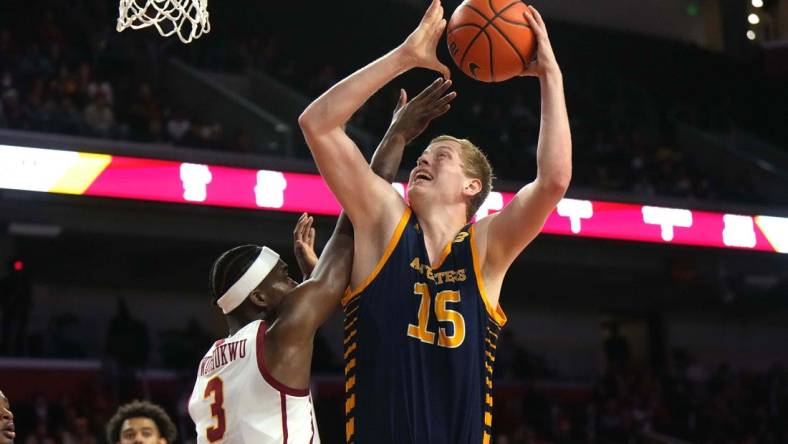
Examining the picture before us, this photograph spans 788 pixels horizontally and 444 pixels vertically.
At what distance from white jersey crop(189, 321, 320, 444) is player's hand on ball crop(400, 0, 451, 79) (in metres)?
1.05

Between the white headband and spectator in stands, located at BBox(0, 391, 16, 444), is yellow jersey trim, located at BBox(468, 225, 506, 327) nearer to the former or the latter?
the white headband

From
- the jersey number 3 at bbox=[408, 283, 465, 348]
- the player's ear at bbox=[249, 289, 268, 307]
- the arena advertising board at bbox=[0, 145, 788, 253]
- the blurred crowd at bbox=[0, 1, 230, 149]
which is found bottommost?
the jersey number 3 at bbox=[408, 283, 465, 348]

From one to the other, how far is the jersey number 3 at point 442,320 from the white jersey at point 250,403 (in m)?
0.59

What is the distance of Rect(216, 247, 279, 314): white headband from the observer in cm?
425

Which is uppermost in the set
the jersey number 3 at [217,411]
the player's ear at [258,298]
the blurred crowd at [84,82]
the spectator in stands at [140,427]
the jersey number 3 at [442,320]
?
the blurred crowd at [84,82]

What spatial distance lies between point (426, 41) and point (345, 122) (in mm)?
369

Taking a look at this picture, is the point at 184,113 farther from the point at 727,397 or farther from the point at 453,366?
the point at 453,366

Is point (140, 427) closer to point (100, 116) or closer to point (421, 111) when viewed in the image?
point (421, 111)

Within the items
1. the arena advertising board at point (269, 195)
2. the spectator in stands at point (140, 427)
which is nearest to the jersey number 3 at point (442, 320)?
the spectator in stands at point (140, 427)

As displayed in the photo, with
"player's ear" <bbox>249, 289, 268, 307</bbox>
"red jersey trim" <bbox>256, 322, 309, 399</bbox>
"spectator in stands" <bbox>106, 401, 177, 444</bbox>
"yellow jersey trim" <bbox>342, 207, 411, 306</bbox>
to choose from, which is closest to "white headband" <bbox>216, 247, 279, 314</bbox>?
"player's ear" <bbox>249, 289, 268, 307</bbox>

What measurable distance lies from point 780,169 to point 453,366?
1679 cm

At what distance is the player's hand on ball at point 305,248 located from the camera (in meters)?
4.63

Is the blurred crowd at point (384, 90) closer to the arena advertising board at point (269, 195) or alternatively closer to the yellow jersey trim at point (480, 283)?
the arena advertising board at point (269, 195)

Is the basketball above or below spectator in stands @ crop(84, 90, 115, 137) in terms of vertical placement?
below
